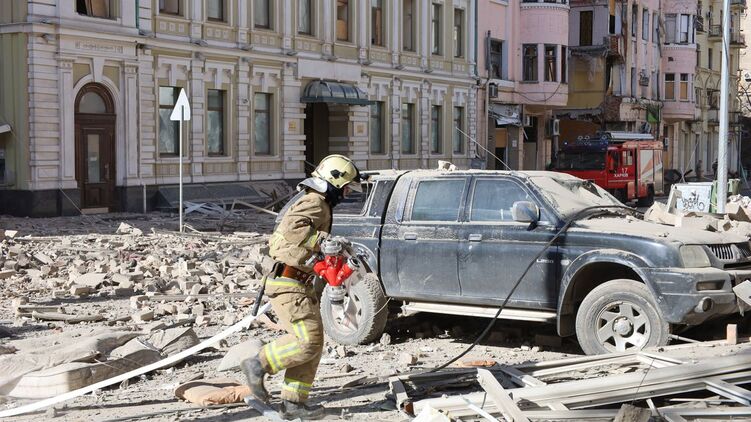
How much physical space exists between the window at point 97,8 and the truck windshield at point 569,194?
18.6 meters

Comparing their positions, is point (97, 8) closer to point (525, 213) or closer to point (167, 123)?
point (167, 123)

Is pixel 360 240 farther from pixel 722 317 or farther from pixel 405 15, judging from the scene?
pixel 405 15

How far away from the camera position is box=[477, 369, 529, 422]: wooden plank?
668 centimetres

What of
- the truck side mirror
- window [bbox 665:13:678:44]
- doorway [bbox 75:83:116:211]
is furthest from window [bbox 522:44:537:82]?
the truck side mirror

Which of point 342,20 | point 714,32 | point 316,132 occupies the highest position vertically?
point 714,32

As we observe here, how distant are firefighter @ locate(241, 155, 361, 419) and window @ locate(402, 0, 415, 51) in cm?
3330

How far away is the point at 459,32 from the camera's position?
44.1 m

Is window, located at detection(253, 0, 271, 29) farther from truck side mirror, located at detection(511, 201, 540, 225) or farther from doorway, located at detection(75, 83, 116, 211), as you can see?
truck side mirror, located at detection(511, 201, 540, 225)

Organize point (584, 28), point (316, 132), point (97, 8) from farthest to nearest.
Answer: point (584, 28) < point (316, 132) < point (97, 8)

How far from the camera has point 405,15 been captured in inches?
1585

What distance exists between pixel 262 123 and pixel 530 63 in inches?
728

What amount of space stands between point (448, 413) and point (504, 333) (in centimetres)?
411

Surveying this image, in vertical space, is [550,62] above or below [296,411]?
above

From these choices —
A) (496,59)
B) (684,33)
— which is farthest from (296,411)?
(684,33)
